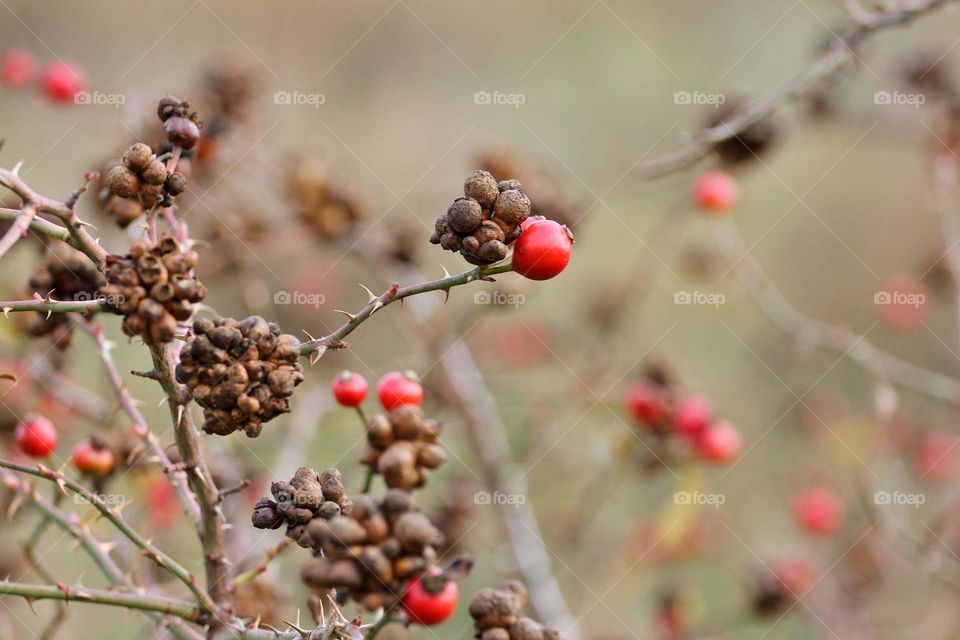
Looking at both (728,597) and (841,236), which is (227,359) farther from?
(841,236)

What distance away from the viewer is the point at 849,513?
6.05 metres

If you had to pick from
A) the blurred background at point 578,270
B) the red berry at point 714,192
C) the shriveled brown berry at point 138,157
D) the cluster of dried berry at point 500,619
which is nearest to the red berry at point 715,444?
the blurred background at point 578,270

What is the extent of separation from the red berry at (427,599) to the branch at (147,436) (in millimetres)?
674

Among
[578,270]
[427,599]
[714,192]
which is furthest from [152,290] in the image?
[578,270]

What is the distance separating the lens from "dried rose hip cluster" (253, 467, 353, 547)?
1707 mm

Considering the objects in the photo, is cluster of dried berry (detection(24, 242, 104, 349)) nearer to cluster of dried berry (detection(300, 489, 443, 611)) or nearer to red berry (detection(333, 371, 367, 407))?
red berry (detection(333, 371, 367, 407))

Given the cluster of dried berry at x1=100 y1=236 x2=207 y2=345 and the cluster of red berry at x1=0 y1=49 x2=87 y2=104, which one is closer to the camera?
the cluster of dried berry at x1=100 y1=236 x2=207 y2=345

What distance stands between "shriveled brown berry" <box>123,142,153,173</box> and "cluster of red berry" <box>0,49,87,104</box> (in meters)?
2.26

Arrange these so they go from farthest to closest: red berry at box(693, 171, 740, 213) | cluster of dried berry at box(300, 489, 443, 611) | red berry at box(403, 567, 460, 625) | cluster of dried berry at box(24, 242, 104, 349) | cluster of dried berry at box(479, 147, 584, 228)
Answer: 1. red berry at box(693, 171, 740, 213)
2. cluster of dried berry at box(479, 147, 584, 228)
3. cluster of dried berry at box(24, 242, 104, 349)
4. red berry at box(403, 567, 460, 625)
5. cluster of dried berry at box(300, 489, 443, 611)

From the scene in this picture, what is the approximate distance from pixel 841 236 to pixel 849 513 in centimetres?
385

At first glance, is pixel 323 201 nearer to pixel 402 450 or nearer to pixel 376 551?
pixel 402 450

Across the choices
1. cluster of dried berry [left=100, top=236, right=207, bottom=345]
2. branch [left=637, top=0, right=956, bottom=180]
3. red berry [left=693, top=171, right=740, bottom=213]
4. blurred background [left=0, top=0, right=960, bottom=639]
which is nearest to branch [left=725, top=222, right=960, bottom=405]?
blurred background [left=0, top=0, right=960, bottom=639]

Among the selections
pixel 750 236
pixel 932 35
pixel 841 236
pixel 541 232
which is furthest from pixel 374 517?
pixel 932 35

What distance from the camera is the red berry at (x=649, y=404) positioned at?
3949 mm
